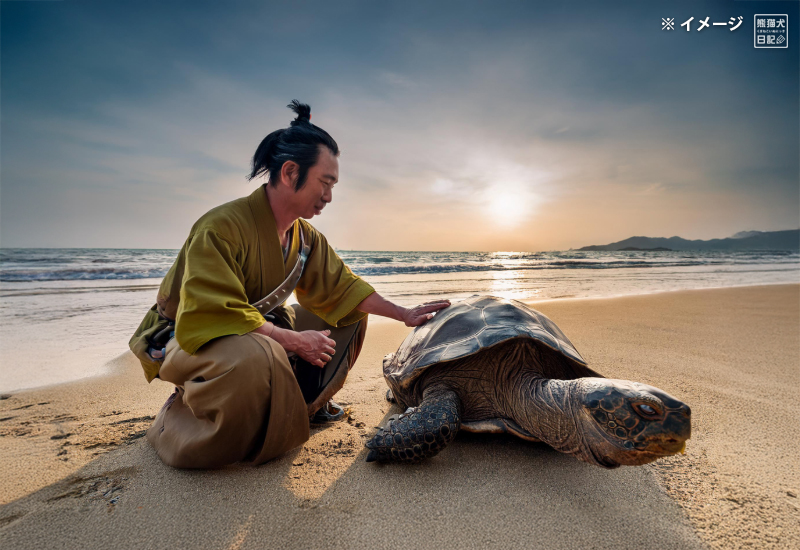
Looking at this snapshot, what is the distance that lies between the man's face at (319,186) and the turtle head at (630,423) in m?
1.71

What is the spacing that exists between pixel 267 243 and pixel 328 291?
0.58m

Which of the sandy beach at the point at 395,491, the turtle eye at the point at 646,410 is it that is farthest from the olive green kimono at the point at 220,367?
the turtle eye at the point at 646,410

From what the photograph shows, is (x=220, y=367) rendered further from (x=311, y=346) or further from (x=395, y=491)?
(x=395, y=491)

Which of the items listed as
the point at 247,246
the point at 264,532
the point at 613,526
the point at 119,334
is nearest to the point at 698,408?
the point at 613,526

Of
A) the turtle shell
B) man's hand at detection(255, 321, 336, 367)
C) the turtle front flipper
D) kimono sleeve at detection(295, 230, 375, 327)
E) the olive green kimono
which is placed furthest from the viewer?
kimono sleeve at detection(295, 230, 375, 327)

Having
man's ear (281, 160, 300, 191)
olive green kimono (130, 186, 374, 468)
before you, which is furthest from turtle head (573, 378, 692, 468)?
man's ear (281, 160, 300, 191)

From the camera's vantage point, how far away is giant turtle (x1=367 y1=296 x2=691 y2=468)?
1.44 m

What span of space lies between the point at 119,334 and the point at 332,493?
4633 millimetres

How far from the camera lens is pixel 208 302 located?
1.70 metres

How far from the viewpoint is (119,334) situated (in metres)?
4.89

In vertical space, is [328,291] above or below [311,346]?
above

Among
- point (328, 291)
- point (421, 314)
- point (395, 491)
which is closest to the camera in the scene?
point (395, 491)

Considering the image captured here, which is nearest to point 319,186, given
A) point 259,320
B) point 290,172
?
point 290,172

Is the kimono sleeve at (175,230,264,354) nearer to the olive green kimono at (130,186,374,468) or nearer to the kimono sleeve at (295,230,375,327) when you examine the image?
the olive green kimono at (130,186,374,468)
